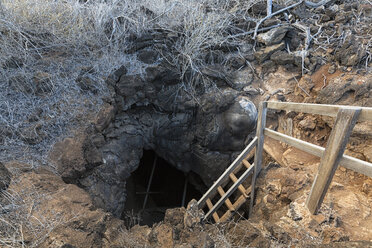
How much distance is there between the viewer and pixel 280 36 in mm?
4543

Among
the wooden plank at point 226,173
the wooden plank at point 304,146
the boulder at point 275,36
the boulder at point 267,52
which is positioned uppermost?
the boulder at point 275,36

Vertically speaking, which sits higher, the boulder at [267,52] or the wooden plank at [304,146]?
the boulder at [267,52]

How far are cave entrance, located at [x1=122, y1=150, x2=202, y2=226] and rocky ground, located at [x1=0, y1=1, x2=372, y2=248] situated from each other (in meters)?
0.49

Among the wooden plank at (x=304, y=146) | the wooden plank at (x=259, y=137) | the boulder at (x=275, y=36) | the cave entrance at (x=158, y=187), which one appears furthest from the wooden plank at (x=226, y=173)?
the boulder at (x=275, y=36)

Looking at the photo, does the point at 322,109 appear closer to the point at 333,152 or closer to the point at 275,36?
the point at 333,152

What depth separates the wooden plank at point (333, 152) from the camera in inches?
70.5

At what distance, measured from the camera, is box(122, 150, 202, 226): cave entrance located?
5.19 m

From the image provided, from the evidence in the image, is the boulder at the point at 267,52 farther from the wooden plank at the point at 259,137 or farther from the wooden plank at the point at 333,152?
the wooden plank at the point at 333,152

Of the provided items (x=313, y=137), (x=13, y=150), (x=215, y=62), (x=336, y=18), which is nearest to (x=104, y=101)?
(x=13, y=150)

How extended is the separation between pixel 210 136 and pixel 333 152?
242 cm

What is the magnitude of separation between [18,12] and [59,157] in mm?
2557

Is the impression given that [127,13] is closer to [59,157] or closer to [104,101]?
[104,101]

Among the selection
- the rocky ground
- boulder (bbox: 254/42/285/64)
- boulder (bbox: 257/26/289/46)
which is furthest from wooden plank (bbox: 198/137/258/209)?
boulder (bbox: 257/26/289/46)

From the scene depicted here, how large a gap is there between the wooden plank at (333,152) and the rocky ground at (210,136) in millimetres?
218
